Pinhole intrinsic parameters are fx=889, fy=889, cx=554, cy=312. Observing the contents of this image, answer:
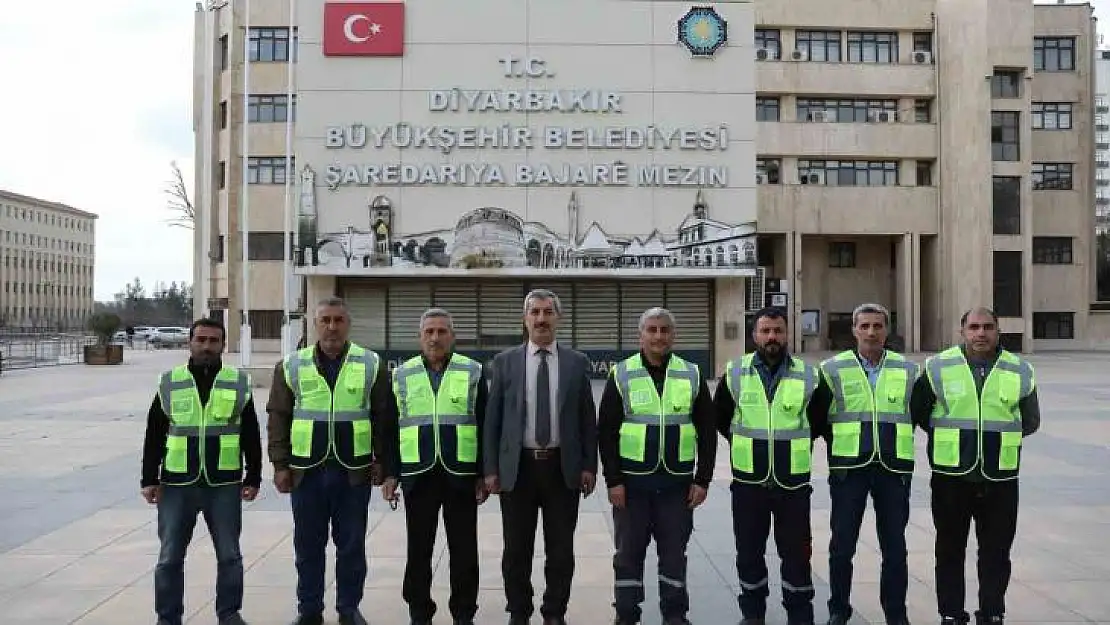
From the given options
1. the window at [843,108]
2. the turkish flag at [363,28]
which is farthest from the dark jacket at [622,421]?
the window at [843,108]

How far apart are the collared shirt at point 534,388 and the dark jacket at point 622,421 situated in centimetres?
30

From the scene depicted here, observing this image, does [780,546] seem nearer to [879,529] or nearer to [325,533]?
[879,529]

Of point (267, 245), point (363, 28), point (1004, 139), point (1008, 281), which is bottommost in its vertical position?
point (1008, 281)

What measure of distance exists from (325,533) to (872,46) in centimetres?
4187

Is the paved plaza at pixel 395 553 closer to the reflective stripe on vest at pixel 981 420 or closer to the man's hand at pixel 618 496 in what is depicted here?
the man's hand at pixel 618 496

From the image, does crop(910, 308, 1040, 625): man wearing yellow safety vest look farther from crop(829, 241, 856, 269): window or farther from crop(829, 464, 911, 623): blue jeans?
crop(829, 241, 856, 269): window

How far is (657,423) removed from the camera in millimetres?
5266

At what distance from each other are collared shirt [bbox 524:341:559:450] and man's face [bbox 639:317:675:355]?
545 mm

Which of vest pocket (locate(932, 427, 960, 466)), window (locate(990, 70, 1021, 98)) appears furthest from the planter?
window (locate(990, 70, 1021, 98))

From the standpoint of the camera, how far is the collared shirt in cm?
526

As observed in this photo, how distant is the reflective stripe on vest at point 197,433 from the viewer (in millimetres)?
5223

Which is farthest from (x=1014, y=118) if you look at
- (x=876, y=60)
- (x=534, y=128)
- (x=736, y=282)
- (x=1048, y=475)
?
(x=1048, y=475)

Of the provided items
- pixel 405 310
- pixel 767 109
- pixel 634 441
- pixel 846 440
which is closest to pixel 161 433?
pixel 634 441

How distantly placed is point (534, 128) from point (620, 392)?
1938 cm
